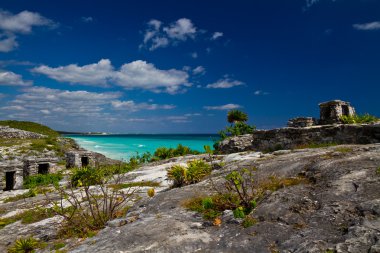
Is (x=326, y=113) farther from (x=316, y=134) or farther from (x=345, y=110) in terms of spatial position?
(x=316, y=134)

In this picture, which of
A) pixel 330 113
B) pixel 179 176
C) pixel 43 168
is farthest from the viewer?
pixel 330 113

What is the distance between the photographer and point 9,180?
2362 cm

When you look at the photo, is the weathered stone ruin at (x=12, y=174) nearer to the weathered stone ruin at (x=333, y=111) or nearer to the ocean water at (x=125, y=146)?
the ocean water at (x=125, y=146)

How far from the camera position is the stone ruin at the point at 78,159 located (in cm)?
2964

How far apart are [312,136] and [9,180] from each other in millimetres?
22794

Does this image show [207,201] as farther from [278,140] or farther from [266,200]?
[278,140]

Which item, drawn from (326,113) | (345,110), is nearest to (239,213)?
(326,113)

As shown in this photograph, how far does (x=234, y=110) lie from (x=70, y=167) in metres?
23.1

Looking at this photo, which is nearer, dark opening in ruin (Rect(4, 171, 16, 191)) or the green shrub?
the green shrub

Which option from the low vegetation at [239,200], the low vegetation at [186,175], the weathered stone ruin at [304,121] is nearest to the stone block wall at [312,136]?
the weathered stone ruin at [304,121]

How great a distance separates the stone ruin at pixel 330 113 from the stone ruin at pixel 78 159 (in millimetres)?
21103

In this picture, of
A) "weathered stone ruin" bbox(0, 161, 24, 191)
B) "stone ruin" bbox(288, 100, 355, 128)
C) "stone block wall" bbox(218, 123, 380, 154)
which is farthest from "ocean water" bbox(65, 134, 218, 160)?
"stone block wall" bbox(218, 123, 380, 154)

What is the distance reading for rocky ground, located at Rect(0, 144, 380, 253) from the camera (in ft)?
20.3

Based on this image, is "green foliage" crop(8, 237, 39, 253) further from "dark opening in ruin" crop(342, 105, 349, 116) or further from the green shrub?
"dark opening in ruin" crop(342, 105, 349, 116)
